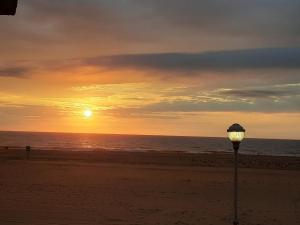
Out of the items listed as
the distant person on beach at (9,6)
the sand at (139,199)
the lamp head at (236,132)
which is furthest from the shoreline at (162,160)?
the distant person on beach at (9,6)

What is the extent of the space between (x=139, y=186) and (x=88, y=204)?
5.21 metres

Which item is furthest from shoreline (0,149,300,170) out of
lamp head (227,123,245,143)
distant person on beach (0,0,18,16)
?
distant person on beach (0,0,18,16)

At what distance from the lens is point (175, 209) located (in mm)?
14320

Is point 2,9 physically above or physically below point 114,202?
above

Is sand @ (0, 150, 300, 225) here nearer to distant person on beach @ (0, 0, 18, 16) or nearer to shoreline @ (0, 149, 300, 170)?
distant person on beach @ (0, 0, 18, 16)

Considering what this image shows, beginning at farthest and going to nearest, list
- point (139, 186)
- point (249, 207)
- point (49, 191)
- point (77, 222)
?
1. point (139, 186)
2. point (49, 191)
3. point (249, 207)
4. point (77, 222)

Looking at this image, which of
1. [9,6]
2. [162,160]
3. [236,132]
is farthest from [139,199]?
[162,160]

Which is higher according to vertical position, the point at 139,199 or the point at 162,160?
the point at 162,160

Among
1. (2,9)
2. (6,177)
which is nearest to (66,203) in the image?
(6,177)

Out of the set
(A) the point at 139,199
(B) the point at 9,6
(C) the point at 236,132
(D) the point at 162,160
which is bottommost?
(A) the point at 139,199

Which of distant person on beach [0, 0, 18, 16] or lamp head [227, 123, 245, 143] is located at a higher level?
distant person on beach [0, 0, 18, 16]

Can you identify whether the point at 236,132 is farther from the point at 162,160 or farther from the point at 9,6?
the point at 162,160

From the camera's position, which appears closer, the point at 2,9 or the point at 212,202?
the point at 2,9

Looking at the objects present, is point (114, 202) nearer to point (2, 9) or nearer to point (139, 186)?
point (139, 186)
